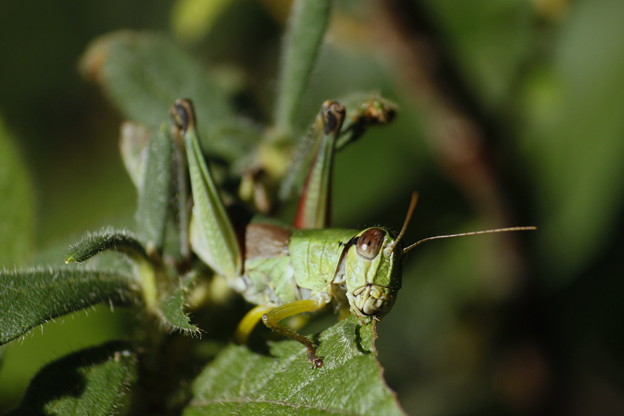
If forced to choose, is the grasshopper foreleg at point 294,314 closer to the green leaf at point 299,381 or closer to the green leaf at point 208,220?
the green leaf at point 299,381

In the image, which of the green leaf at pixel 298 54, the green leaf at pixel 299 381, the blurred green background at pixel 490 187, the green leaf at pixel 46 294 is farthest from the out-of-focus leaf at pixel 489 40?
the green leaf at pixel 46 294

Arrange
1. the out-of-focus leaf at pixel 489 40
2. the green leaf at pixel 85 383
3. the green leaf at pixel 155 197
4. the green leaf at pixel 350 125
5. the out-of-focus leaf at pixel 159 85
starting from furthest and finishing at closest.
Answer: the out-of-focus leaf at pixel 489 40
the out-of-focus leaf at pixel 159 85
the green leaf at pixel 350 125
the green leaf at pixel 155 197
the green leaf at pixel 85 383

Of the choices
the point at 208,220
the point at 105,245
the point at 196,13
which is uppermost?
the point at 196,13

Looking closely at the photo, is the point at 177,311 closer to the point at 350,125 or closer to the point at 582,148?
the point at 350,125

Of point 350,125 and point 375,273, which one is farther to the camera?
point 350,125

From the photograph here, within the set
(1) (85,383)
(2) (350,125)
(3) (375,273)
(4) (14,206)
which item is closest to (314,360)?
(3) (375,273)

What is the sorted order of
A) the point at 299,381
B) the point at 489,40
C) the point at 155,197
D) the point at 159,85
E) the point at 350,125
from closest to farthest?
the point at 299,381, the point at 155,197, the point at 350,125, the point at 159,85, the point at 489,40

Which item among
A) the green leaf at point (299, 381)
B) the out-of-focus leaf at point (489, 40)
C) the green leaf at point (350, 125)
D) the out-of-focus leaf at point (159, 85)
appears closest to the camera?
the green leaf at point (299, 381)
